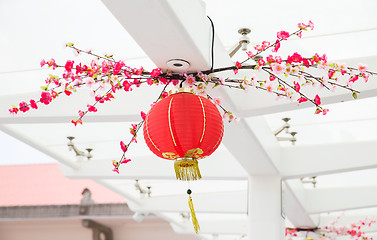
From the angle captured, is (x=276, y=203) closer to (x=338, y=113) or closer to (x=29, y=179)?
(x=338, y=113)

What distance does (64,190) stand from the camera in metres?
13.0

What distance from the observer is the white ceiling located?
4574 mm

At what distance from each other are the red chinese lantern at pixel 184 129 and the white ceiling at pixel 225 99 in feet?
1.34

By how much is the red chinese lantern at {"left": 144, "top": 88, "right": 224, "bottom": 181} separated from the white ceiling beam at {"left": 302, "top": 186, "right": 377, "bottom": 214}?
517 centimetres

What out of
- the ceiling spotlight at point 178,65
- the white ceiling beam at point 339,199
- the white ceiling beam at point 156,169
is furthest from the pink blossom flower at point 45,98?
the white ceiling beam at point 339,199


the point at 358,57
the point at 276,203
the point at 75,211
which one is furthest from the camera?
the point at 75,211

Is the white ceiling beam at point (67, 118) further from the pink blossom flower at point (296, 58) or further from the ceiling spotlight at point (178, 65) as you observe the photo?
the pink blossom flower at point (296, 58)

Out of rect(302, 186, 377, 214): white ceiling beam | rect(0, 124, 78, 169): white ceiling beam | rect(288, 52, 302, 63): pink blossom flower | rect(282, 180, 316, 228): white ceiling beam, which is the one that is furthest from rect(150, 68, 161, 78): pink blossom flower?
rect(302, 186, 377, 214): white ceiling beam

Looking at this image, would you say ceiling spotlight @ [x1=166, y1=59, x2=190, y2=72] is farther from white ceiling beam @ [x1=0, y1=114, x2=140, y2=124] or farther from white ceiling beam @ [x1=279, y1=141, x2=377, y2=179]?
white ceiling beam @ [x1=279, y1=141, x2=377, y2=179]

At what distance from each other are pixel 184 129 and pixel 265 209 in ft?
12.0

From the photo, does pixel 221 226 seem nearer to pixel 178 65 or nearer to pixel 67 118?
pixel 67 118

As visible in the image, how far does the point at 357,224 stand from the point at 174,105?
7.41 m

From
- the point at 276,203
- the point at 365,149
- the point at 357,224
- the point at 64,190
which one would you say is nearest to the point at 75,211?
the point at 64,190

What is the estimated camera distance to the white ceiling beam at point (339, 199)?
327 inches
